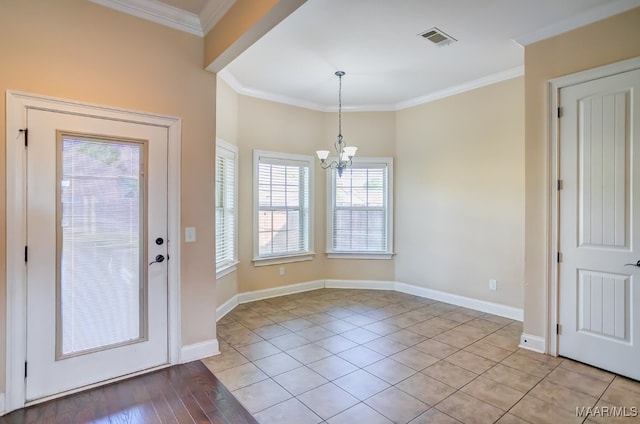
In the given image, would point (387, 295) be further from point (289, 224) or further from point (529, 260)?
point (529, 260)

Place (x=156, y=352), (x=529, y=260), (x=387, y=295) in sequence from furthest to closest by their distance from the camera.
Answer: (x=387, y=295), (x=529, y=260), (x=156, y=352)

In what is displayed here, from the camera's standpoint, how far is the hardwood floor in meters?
2.22

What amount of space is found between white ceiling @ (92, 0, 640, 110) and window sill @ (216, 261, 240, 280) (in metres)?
2.36

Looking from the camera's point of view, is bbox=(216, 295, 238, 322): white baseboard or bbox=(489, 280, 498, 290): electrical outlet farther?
bbox=(489, 280, 498, 290): electrical outlet

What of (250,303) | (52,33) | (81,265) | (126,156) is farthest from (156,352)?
(52,33)

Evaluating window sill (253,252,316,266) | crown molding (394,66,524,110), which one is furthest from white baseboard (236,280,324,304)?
crown molding (394,66,524,110)

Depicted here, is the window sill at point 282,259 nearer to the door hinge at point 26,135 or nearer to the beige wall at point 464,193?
the beige wall at point 464,193

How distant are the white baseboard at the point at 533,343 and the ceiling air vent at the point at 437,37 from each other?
298 centimetres

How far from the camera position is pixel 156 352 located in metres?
2.84

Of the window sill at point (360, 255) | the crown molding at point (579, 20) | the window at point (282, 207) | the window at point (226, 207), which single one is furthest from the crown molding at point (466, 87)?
the window at point (226, 207)

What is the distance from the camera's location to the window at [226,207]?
4.26m

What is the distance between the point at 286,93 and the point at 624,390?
4.78 metres

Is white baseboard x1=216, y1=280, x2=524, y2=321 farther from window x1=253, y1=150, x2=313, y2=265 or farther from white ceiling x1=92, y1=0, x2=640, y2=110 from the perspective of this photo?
white ceiling x1=92, y1=0, x2=640, y2=110

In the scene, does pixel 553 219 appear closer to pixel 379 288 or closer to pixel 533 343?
pixel 533 343
